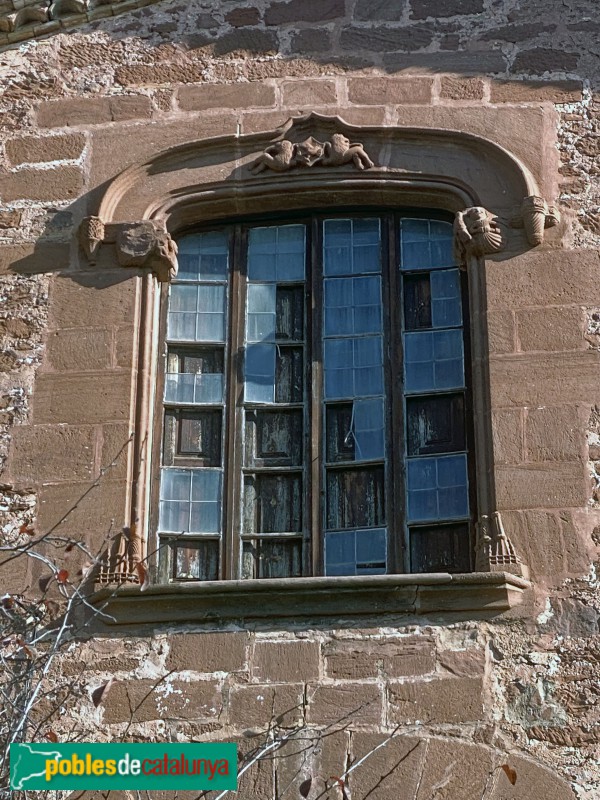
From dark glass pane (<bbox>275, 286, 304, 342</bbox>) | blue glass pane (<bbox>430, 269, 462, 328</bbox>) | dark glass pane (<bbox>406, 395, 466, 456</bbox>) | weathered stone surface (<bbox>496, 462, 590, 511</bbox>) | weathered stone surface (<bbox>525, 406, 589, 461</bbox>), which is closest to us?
weathered stone surface (<bbox>496, 462, 590, 511</bbox>)

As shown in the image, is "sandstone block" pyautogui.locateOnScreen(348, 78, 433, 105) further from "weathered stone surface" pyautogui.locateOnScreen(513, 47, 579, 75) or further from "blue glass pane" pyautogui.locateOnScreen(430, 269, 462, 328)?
"blue glass pane" pyautogui.locateOnScreen(430, 269, 462, 328)

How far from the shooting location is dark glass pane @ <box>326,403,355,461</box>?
8.23 m

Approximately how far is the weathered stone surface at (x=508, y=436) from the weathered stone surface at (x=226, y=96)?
2.17 meters

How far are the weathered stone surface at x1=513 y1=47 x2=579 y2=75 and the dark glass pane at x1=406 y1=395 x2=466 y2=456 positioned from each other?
1865 mm

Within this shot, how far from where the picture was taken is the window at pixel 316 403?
805 centimetres

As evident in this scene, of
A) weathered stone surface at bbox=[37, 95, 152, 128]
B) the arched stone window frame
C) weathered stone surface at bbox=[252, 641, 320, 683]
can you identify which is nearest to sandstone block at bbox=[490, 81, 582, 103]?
the arched stone window frame

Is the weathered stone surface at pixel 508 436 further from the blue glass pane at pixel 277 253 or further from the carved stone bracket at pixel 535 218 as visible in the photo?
the blue glass pane at pixel 277 253

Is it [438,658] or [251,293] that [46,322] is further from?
[438,658]

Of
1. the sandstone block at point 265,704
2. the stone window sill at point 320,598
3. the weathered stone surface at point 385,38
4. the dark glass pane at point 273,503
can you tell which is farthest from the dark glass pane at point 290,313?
the sandstone block at point 265,704

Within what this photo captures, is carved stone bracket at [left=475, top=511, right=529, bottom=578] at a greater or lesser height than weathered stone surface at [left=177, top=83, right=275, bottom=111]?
lesser

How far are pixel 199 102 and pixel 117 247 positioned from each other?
979mm

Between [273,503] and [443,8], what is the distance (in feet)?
9.32

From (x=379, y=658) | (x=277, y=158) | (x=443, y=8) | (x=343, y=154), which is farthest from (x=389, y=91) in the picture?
(x=379, y=658)

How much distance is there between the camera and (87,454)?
320 inches
